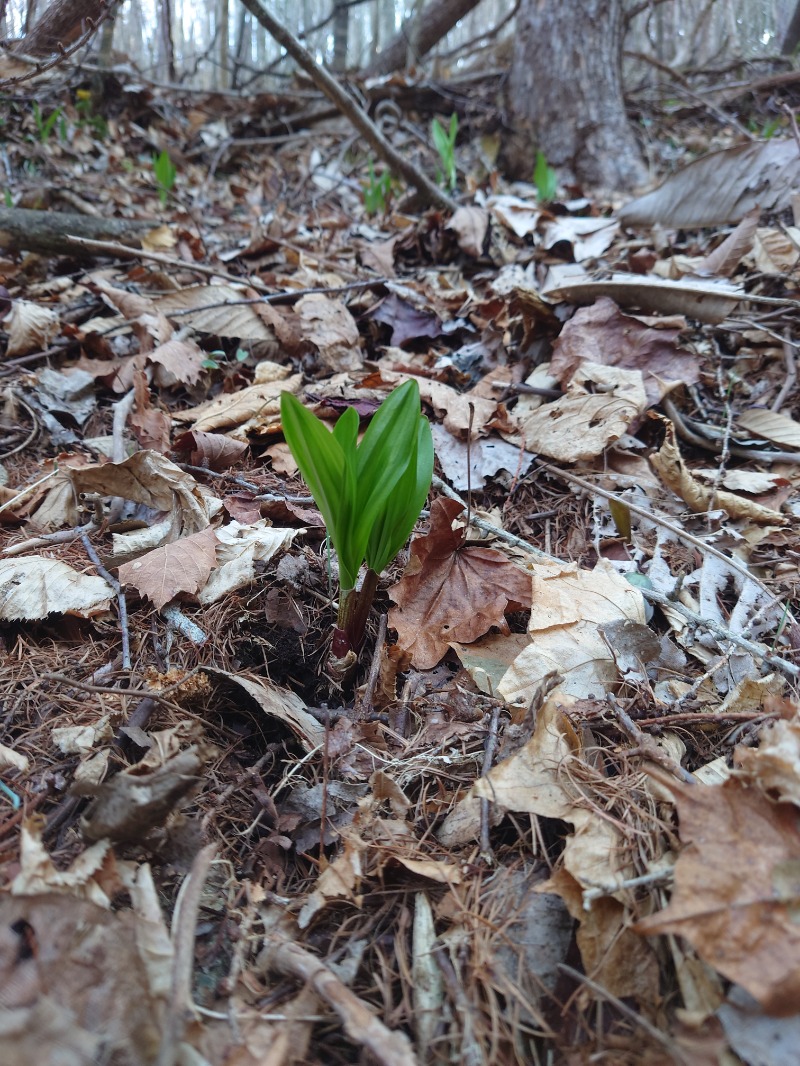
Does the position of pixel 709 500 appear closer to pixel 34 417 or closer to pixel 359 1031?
pixel 359 1031

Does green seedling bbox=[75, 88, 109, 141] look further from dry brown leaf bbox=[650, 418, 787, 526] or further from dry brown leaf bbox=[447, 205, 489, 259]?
dry brown leaf bbox=[650, 418, 787, 526]

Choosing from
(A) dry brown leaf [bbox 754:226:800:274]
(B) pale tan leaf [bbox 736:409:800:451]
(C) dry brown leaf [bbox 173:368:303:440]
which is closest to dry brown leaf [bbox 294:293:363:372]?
(C) dry brown leaf [bbox 173:368:303:440]

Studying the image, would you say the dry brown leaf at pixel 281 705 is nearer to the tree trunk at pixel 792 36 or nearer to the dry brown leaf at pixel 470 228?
the dry brown leaf at pixel 470 228

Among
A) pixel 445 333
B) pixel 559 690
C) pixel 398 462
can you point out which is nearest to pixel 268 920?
pixel 559 690

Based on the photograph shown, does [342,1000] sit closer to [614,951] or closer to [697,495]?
[614,951]

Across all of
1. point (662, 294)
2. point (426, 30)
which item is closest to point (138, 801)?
point (662, 294)

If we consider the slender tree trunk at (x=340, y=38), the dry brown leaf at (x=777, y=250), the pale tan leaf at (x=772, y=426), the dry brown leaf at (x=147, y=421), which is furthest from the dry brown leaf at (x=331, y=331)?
the slender tree trunk at (x=340, y=38)
